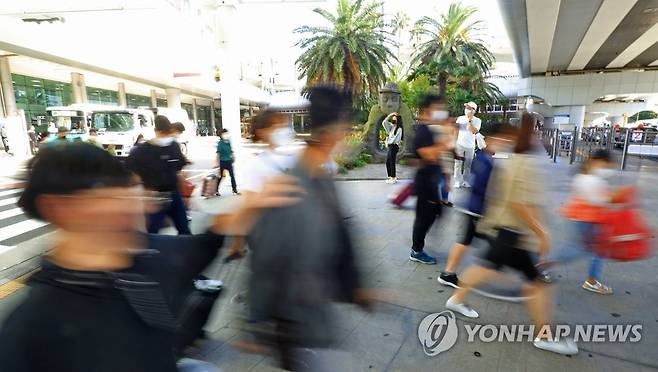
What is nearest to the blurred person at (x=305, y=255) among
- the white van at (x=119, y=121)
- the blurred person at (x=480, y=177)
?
the blurred person at (x=480, y=177)

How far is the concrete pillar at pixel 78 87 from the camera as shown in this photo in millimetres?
23280

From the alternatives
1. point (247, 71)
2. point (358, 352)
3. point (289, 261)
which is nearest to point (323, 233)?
point (289, 261)

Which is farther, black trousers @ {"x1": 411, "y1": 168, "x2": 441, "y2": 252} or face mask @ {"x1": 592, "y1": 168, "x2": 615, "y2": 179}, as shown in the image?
black trousers @ {"x1": 411, "y1": 168, "x2": 441, "y2": 252}

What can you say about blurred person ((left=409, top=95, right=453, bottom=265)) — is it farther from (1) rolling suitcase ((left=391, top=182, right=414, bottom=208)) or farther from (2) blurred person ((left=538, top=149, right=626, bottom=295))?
(2) blurred person ((left=538, top=149, right=626, bottom=295))

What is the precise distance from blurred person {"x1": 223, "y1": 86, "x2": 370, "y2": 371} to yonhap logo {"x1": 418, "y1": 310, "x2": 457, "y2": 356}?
138 centimetres

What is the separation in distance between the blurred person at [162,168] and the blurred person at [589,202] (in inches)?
129

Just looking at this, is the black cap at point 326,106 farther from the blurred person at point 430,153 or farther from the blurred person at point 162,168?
the blurred person at point 162,168

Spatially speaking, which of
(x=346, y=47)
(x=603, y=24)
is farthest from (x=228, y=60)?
(x=603, y=24)

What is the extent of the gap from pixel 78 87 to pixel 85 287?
28.3 m

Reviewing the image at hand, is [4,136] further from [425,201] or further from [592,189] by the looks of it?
[592,189]

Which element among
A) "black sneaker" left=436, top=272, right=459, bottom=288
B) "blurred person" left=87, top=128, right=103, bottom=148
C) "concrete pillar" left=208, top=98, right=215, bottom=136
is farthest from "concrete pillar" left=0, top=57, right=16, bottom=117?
"concrete pillar" left=208, top=98, right=215, bottom=136

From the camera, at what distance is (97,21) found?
20.1 meters

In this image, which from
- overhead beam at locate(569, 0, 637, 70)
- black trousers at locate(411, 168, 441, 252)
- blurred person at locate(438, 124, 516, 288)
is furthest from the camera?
overhead beam at locate(569, 0, 637, 70)

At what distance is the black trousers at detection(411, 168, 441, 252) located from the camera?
3.32 m
